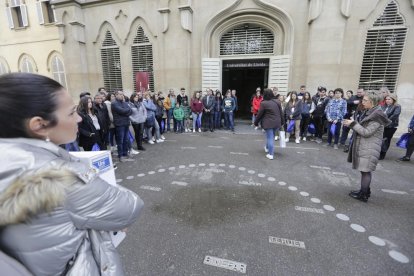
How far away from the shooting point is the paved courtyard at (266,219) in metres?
2.36

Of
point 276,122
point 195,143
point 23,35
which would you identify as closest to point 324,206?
point 276,122

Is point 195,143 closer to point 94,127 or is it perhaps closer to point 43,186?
point 94,127

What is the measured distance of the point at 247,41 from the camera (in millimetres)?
10477

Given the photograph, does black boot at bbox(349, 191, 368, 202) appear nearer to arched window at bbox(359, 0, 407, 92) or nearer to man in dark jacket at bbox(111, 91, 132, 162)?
man in dark jacket at bbox(111, 91, 132, 162)

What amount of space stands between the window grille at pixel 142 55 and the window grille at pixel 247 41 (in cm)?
376

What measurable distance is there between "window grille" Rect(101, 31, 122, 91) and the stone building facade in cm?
5

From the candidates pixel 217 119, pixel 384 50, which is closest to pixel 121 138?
pixel 217 119

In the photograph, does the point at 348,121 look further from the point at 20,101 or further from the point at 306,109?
the point at 306,109

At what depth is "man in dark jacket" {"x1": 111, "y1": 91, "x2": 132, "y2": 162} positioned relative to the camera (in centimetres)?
540

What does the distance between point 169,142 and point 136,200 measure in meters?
6.55

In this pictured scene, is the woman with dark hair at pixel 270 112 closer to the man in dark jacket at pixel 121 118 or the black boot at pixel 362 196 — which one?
the black boot at pixel 362 196

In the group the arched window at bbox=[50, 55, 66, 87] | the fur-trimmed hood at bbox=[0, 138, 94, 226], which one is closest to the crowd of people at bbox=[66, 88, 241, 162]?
the fur-trimmed hood at bbox=[0, 138, 94, 226]

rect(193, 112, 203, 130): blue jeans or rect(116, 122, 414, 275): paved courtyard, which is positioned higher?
rect(193, 112, 203, 130): blue jeans

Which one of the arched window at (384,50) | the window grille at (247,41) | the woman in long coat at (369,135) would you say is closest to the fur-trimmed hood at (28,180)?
the woman in long coat at (369,135)
